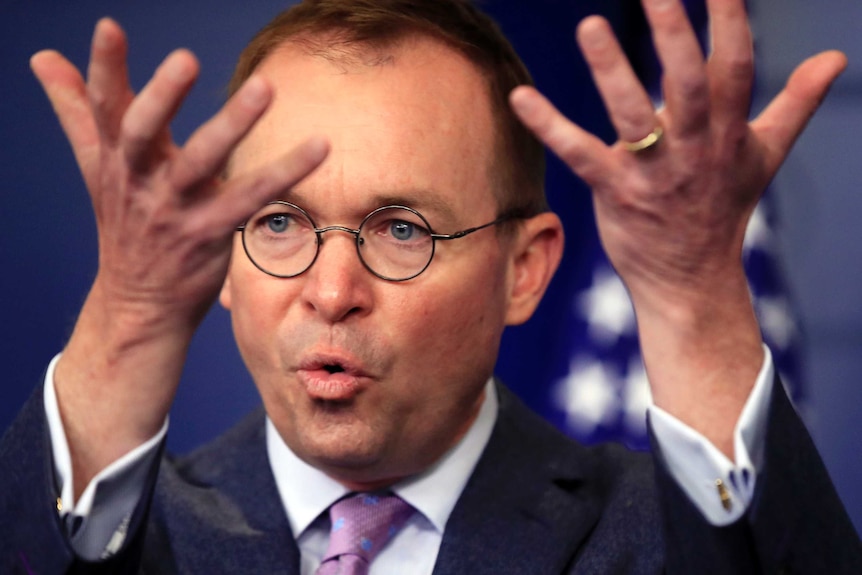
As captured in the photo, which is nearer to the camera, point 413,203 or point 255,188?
point 255,188

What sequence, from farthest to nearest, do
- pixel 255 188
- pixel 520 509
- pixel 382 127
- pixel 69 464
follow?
pixel 520 509
pixel 382 127
pixel 69 464
pixel 255 188

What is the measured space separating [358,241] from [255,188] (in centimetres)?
53

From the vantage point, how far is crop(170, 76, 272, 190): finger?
4.50ft

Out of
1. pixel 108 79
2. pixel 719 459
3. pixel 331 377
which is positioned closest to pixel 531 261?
pixel 331 377

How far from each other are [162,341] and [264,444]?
2.31ft

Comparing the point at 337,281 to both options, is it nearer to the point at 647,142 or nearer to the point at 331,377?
the point at 331,377

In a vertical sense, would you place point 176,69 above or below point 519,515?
above

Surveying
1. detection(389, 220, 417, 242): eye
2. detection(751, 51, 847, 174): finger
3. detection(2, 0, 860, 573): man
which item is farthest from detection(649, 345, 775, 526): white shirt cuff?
detection(389, 220, 417, 242): eye

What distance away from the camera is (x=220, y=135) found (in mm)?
1402

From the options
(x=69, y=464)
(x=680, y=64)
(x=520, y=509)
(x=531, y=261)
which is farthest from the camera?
(x=531, y=261)

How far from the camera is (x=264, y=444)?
224 centimetres

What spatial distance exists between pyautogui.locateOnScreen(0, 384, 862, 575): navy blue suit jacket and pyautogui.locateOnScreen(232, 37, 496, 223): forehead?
0.54 meters

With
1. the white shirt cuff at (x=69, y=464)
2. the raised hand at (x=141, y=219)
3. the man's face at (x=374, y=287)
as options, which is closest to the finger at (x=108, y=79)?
A: the raised hand at (x=141, y=219)

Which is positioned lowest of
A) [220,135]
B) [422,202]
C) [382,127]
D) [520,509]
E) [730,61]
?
[520,509]
